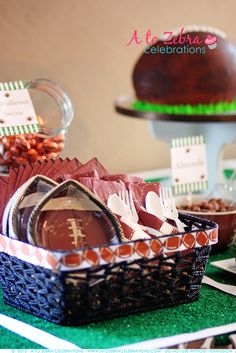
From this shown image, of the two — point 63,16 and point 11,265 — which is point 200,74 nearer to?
point 63,16

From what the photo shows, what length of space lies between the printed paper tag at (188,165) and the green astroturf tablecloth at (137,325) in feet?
1.74

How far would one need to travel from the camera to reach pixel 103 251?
1.04 metres

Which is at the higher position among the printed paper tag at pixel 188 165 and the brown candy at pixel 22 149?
the brown candy at pixel 22 149

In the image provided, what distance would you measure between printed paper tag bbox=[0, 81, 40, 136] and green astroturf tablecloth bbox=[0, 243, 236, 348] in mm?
352

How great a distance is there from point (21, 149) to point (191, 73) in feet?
2.41

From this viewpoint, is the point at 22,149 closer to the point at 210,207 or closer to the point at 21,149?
the point at 21,149

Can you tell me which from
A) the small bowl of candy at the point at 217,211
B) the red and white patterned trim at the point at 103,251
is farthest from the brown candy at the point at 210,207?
the red and white patterned trim at the point at 103,251

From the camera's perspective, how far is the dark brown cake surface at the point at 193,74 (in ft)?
6.71

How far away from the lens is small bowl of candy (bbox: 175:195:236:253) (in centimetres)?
151

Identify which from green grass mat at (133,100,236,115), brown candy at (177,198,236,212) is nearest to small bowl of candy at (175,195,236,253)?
brown candy at (177,198,236,212)

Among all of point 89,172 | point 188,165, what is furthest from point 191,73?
point 89,172

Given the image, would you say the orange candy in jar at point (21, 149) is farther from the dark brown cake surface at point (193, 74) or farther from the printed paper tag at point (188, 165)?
the dark brown cake surface at point (193, 74)

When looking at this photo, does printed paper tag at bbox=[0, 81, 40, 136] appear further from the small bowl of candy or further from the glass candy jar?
the small bowl of candy

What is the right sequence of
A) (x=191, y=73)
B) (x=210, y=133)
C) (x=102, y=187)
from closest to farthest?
(x=102, y=187) → (x=191, y=73) → (x=210, y=133)
